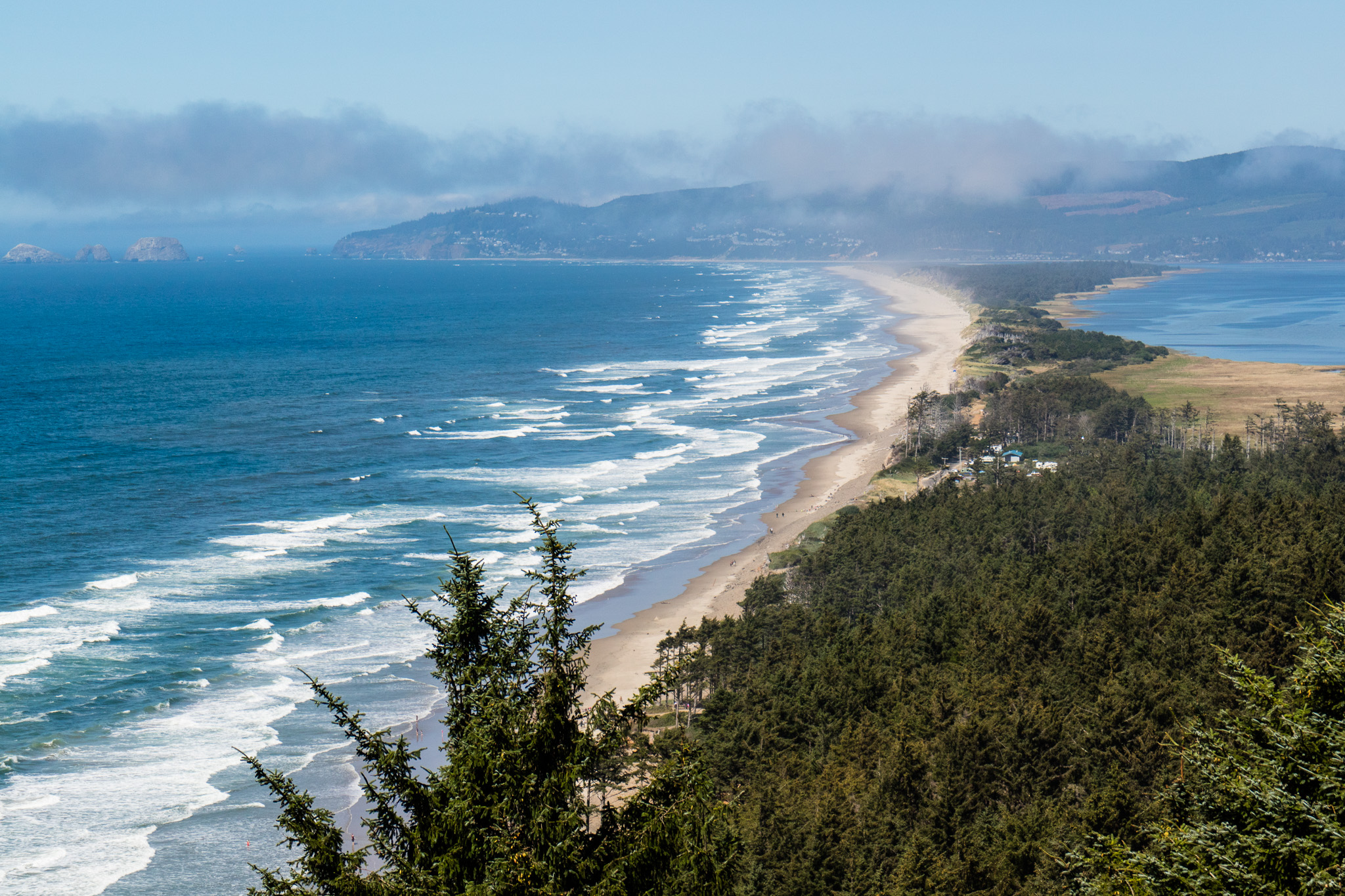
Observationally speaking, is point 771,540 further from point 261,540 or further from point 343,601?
point 261,540

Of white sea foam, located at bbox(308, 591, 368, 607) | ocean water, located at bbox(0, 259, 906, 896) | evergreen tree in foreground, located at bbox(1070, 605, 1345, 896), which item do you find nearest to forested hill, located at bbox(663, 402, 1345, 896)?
evergreen tree in foreground, located at bbox(1070, 605, 1345, 896)

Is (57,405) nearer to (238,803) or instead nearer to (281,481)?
(281,481)

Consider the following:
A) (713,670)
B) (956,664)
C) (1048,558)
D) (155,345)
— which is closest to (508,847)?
(956,664)

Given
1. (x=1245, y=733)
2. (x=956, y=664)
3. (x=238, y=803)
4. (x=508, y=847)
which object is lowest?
(x=238, y=803)

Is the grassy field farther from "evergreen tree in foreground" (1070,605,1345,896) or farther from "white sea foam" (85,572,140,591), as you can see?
"evergreen tree in foreground" (1070,605,1345,896)

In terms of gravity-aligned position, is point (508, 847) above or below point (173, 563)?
above

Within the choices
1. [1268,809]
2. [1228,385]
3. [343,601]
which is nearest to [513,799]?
[1268,809]

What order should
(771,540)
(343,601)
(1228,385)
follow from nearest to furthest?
(343,601) < (771,540) < (1228,385)
